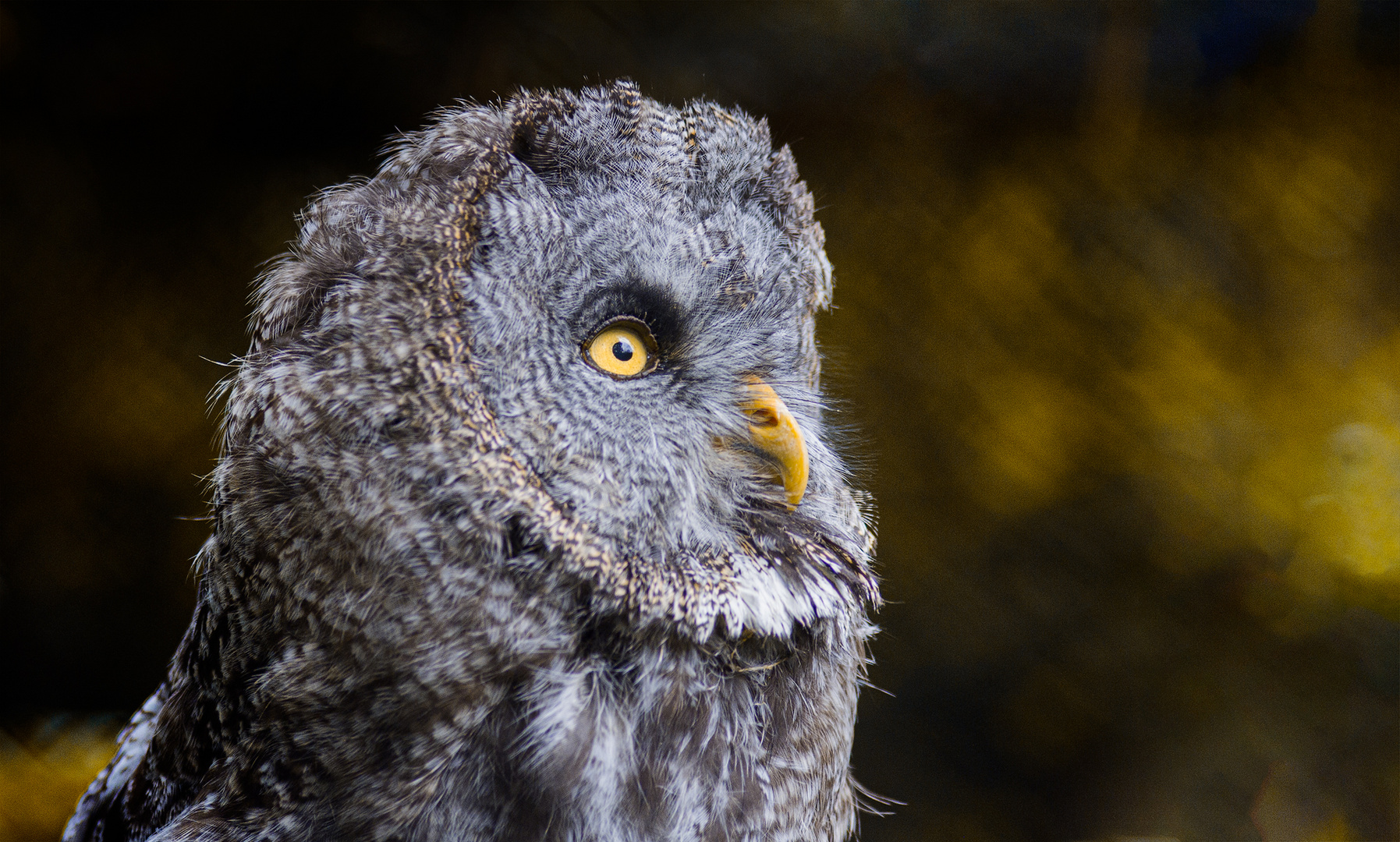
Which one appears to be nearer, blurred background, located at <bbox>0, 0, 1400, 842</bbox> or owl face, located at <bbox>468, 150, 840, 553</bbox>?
owl face, located at <bbox>468, 150, 840, 553</bbox>

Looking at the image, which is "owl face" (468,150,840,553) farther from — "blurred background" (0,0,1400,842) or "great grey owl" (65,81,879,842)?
"blurred background" (0,0,1400,842)

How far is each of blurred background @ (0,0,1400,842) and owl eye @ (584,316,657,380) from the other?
1.43 ft

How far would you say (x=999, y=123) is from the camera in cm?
141

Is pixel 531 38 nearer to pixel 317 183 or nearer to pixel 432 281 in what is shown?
pixel 317 183

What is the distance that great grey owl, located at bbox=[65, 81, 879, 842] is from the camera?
642mm

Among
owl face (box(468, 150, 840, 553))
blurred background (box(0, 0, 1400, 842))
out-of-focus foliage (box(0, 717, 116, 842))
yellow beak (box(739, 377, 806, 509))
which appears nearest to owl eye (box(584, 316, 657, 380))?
owl face (box(468, 150, 840, 553))

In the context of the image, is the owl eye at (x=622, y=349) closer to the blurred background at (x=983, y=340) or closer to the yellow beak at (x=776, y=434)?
the yellow beak at (x=776, y=434)

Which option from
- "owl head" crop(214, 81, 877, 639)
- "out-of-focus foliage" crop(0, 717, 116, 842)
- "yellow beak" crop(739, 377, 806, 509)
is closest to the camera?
"owl head" crop(214, 81, 877, 639)

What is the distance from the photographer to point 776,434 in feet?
2.52

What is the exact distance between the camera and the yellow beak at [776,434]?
767 mm

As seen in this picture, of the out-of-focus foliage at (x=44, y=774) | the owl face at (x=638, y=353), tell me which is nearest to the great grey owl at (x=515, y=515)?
the owl face at (x=638, y=353)

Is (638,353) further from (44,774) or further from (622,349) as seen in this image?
(44,774)

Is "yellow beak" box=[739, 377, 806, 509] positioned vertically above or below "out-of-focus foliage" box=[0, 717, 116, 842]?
above

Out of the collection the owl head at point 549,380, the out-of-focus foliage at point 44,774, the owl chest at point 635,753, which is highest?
the owl head at point 549,380
